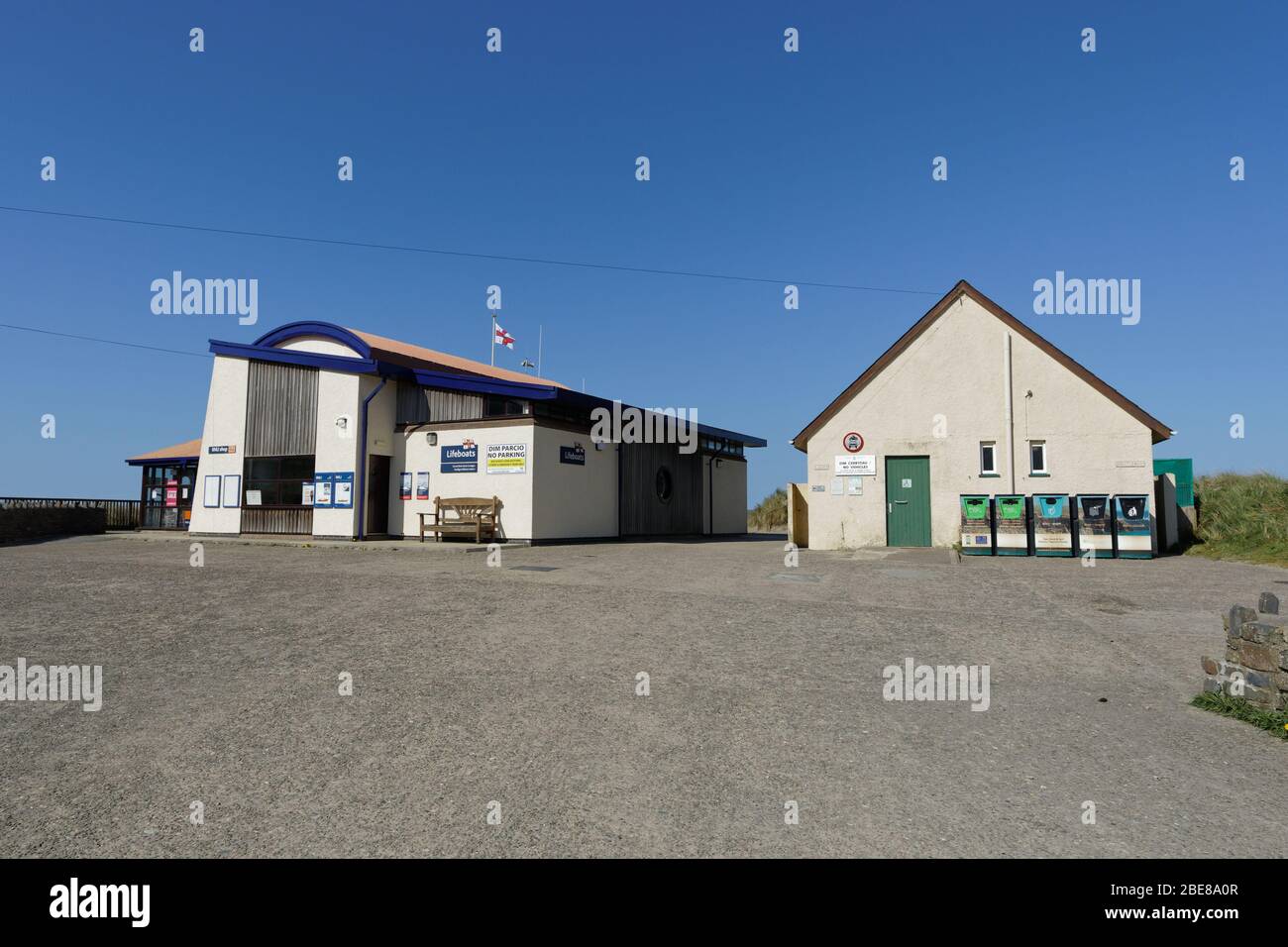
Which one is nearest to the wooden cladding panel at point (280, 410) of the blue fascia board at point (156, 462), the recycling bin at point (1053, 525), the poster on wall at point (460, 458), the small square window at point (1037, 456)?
the poster on wall at point (460, 458)

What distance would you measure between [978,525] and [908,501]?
2289 mm

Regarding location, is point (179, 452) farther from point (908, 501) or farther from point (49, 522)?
point (908, 501)

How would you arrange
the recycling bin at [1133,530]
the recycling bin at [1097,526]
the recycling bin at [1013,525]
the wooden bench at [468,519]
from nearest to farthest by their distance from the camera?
the recycling bin at [1133,530], the recycling bin at [1097,526], the recycling bin at [1013,525], the wooden bench at [468,519]

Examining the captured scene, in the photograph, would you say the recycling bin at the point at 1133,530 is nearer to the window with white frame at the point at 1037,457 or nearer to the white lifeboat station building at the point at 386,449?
the window with white frame at the point at 1037,457

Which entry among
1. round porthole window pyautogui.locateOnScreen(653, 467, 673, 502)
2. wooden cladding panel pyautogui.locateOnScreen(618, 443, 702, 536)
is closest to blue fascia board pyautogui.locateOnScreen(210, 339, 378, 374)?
wooden cladding panel pyautogui.locateOnScreen(618, 443, 702, 536)

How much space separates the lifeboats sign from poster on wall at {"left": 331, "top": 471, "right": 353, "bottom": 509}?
1431 centimetres

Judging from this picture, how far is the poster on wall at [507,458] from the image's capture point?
1983 cm

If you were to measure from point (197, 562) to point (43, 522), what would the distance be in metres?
17.5

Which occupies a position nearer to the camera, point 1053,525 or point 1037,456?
point 1053,525

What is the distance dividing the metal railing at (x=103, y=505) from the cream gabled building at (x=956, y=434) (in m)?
28.2

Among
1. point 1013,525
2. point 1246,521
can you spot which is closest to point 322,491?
point 1013,525

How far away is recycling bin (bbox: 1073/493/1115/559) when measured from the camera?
1590 cm

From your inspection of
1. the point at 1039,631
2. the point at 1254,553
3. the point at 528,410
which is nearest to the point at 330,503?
the point at 528,410

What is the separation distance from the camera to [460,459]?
20953 millimetres
